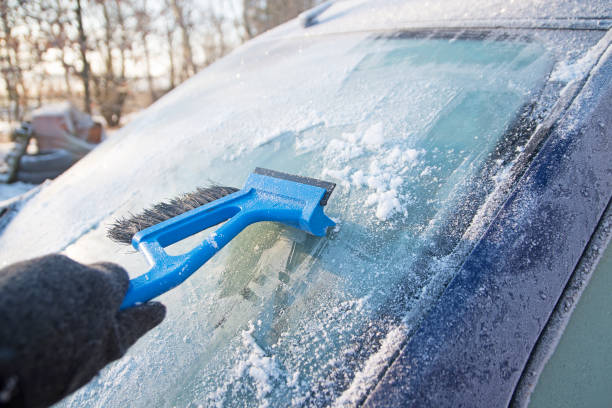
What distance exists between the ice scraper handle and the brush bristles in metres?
0.05

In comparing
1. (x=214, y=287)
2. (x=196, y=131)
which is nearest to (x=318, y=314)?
(x=214, y=287)

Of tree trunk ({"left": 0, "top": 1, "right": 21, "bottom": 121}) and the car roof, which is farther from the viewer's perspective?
tree trunk ({"left": 0, "top": 1, "right": 21, "bottom": 121})

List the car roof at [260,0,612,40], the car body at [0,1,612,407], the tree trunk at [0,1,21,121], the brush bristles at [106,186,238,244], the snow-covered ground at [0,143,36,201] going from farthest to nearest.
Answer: the tree trunk at [0,1,21,121] < the snow-covered ground at [0,143,36,201] < the car roof at [260,0,612,40] < the brush bristles at [106,186,238,244] < the car body at [0,1,612,407]

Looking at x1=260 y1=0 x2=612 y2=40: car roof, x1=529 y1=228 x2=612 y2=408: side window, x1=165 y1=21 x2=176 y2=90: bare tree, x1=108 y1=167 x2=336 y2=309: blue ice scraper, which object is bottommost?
x1=165 y1=21 x2=176 y2=90: bare tree

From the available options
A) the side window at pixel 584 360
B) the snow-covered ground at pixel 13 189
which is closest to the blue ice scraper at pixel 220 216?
the side window at pixel 584 360

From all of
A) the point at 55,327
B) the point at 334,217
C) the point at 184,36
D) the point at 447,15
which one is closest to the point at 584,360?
the point at 334,217

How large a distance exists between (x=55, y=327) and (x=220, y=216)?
0.53 metres

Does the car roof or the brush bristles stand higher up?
the car roof

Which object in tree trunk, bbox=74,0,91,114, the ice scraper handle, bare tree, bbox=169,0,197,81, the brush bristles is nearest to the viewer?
the ice scraper handle

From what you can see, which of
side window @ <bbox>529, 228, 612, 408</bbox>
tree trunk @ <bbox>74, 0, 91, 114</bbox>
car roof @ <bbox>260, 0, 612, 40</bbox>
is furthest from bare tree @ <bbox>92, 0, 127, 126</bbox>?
side window @ <bbox>529, 228, 612, 408</bbox>

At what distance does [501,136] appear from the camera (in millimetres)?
983

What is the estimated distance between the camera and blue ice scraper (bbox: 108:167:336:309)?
0.87 metres

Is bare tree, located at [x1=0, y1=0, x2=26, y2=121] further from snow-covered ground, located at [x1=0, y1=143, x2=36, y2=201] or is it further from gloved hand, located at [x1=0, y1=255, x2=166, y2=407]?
gloved hand, located at [x1=0, y1=255, x2=166, y2=407]

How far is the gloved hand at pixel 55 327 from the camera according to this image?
49cm
